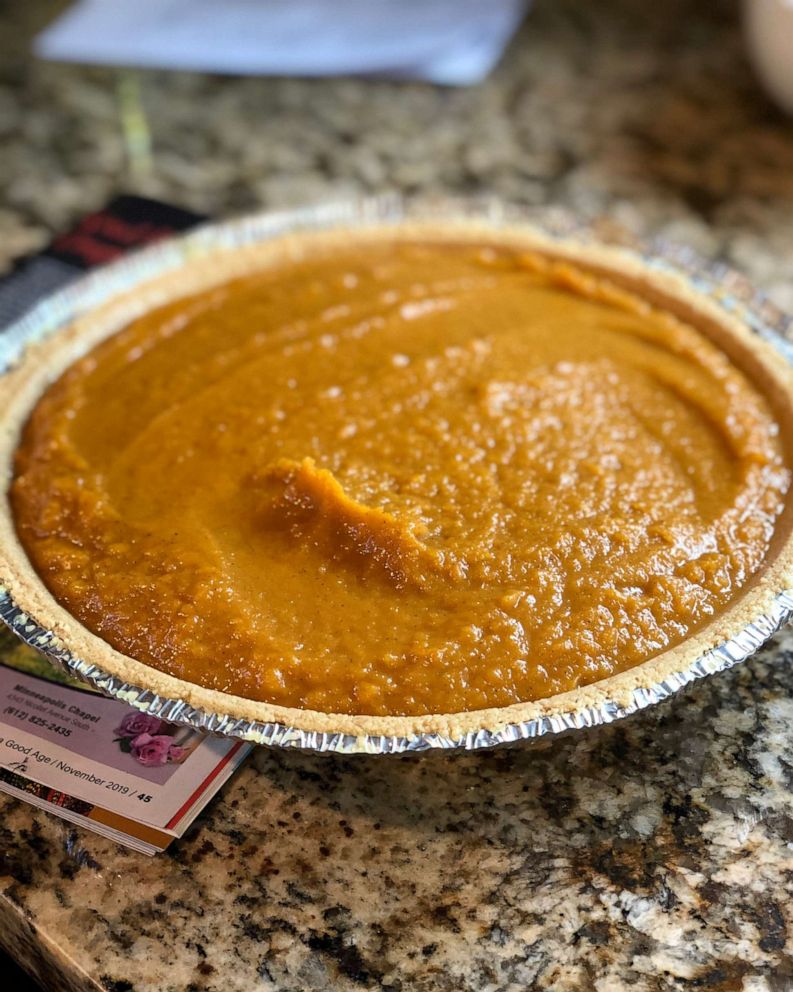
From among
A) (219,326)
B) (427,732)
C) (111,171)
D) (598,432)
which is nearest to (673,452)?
(598,432)

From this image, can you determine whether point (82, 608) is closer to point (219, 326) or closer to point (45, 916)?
point (45, 916)

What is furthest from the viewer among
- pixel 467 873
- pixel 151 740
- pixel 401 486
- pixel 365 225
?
pixel 365 225

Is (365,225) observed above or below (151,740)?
above

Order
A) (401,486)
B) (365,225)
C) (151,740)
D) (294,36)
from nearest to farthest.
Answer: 1. (151,740)
2. (401,486)
3. (365,225)
4. (294,36)

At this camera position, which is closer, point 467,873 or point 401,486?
point 467,873

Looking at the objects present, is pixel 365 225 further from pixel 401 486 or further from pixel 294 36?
pixel 294 36

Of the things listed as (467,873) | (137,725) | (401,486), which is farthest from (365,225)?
(467,873)

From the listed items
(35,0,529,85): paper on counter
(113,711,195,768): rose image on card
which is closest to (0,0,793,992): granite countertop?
(113,711,195,768): rose image on card
